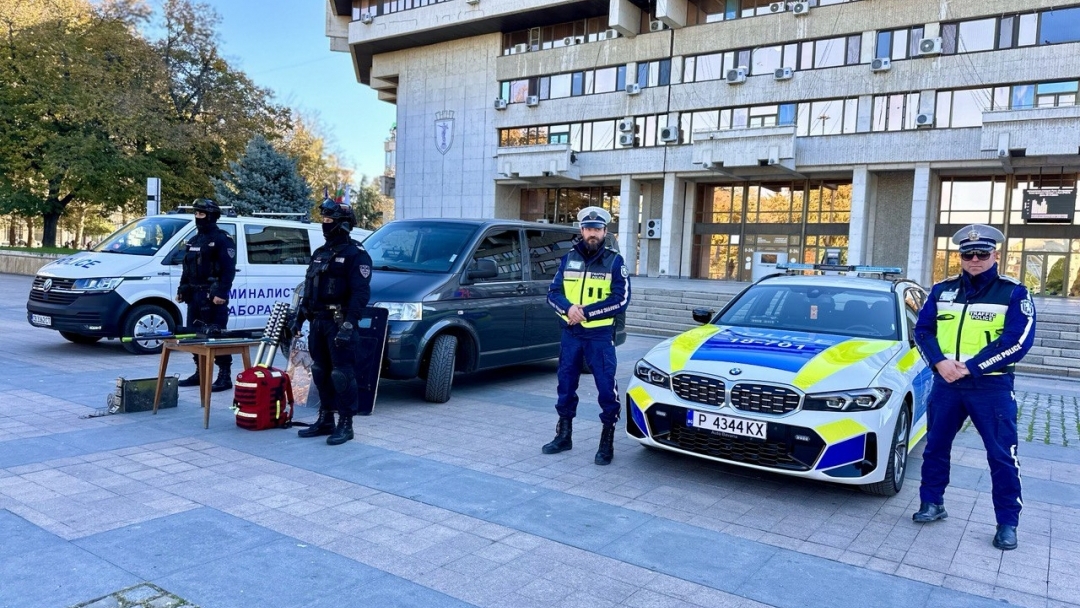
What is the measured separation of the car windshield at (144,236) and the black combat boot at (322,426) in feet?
18.6

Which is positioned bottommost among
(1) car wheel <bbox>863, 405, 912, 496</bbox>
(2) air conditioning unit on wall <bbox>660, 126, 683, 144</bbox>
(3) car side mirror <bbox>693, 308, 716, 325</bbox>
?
(1) car wheel <bbox>863, 405, 912, 496</bbox>

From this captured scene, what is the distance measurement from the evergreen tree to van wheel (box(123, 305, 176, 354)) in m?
20.9

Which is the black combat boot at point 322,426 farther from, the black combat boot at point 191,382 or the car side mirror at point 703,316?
the car side mirror at point 703,316

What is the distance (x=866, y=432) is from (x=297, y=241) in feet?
30.6

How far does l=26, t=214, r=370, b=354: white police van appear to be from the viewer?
9.88 metres

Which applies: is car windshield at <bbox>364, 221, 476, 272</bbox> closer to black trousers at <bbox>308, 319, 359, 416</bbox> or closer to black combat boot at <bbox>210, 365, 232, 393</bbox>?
black combat boot at <bbox>210, 365, 232, 393</bbox>

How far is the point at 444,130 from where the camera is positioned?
44.5 m

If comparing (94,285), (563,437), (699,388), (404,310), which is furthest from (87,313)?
(699,388)

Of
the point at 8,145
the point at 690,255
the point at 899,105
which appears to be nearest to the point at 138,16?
the point at 8,145

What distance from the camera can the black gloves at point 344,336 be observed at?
5.81 meters

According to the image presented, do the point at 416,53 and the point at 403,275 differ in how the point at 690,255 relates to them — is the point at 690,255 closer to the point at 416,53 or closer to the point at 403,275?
the point at 416,53

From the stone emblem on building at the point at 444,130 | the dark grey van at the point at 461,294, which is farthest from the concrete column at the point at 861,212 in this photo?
the dark grey van at the point at 461,294

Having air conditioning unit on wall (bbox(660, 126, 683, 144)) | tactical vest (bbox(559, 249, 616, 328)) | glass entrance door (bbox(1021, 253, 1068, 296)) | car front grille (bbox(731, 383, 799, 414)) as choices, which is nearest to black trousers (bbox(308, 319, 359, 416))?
tactical vest (bbox(559, 249, 616, 328))

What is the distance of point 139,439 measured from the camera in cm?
593
